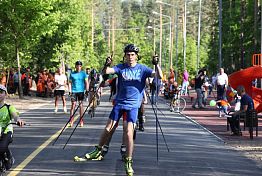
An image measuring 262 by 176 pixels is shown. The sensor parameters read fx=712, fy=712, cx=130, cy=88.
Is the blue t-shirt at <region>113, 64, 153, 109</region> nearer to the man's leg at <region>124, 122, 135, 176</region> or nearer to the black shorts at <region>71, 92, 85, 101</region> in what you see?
the man's leg at <region>124, 122, 135, 176</region>

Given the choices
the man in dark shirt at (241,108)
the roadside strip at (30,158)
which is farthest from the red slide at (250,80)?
the roadside strip at (30,158)

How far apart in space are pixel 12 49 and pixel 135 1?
132m

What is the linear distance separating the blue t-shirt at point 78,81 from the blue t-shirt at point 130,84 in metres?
8.75

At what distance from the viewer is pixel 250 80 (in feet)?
77.2

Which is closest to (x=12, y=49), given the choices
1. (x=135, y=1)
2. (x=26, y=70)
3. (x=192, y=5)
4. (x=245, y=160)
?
(x=26, y=70)

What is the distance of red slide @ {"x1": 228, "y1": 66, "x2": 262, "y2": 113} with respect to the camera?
2286 centimetres

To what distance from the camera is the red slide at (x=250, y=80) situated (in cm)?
2286

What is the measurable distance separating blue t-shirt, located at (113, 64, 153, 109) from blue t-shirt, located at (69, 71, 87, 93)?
8753mm

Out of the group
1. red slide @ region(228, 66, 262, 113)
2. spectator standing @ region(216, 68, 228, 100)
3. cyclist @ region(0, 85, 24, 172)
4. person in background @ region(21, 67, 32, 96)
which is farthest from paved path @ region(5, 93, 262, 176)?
person in background @ region(21, 67, 32, 96)

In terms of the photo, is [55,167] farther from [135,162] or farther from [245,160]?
[245,160]

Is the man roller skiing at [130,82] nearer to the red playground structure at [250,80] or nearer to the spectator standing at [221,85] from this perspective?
the red playground structure at [250,80]

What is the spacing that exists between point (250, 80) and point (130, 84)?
12.8m

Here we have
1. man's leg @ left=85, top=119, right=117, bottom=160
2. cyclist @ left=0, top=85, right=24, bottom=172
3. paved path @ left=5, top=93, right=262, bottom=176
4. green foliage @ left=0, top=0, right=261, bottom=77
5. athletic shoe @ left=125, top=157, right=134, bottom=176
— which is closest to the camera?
cyclist @ left=0, top=85, right=24, bottom=172

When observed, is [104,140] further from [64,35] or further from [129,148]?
[64,35]
